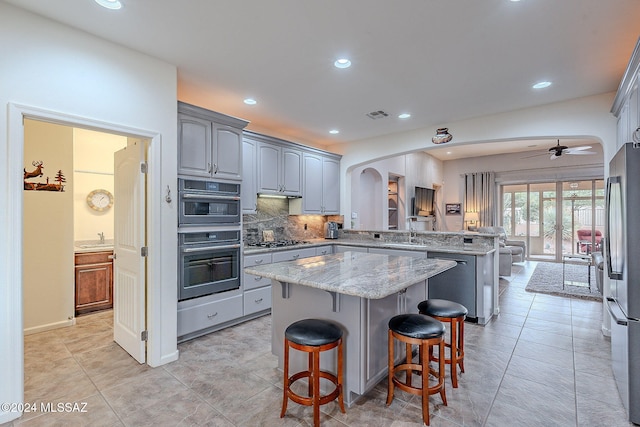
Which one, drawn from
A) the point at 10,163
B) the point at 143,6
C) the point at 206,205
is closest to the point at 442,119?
the point at 206,205

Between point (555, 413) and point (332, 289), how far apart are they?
1794 millimetres

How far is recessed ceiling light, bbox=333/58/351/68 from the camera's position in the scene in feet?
9.07

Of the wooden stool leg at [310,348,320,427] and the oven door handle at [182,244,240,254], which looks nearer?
the wooden stool leg at [310,348,320,427]

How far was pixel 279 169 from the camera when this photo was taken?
15.1 ft

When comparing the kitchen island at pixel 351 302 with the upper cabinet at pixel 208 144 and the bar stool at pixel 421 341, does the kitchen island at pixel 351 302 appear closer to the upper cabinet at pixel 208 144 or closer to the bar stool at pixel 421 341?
the bar stool at pixel 421 341

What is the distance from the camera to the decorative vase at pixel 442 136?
4.46m

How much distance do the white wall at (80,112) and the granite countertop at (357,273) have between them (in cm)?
104

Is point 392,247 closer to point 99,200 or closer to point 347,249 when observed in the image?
point 347,249

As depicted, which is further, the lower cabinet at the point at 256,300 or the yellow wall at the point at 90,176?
the yellow wall at the point at 90,176

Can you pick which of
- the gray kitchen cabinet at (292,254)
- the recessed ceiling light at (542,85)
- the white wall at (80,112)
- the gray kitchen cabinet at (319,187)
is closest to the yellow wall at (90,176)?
the white wall at (80,112)

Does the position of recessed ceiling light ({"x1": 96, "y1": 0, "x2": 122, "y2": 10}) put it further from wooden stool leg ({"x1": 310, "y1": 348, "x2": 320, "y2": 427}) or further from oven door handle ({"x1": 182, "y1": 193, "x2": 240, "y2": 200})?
wooden stool leg ({"x1": 310, "y1": 348, "x2": 320, "y2": 427})

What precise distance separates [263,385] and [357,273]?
1.18 m

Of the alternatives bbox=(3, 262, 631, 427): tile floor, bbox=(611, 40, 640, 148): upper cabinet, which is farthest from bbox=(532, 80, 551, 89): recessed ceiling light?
bbox=(3, 262, 631, 427): tile floor

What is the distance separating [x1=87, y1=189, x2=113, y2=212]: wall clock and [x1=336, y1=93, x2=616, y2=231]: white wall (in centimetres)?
430
